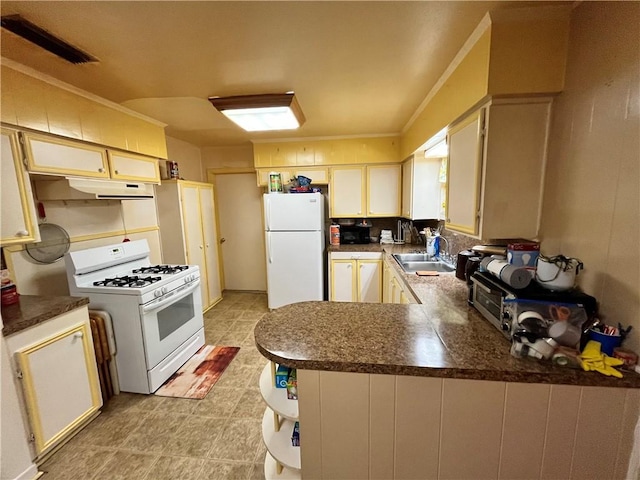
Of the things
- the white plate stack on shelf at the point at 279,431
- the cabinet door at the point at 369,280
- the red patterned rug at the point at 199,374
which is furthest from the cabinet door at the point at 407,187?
the red patterned rug at the point at 199,374

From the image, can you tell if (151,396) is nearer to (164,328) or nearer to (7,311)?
(164,328)

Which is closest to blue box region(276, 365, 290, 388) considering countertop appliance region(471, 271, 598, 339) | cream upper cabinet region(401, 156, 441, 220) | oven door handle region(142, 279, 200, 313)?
countertop appliance region(471, 271, 598, 339)

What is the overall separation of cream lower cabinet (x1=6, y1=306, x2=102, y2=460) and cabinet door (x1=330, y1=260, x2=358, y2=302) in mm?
2355

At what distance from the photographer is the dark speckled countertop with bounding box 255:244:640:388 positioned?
0.93 m

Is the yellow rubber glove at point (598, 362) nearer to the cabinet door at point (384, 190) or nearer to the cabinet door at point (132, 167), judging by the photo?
the cabinet door at point (384, 190)

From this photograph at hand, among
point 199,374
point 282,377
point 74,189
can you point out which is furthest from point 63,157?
point 282,377

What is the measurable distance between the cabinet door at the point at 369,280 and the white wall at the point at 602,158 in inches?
80.0

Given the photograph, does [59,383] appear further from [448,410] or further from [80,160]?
[448,410]

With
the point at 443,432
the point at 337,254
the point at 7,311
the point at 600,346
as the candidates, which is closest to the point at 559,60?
the point at 600,346

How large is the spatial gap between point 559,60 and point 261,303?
378 centimetres

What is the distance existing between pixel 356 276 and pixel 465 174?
1984 mm

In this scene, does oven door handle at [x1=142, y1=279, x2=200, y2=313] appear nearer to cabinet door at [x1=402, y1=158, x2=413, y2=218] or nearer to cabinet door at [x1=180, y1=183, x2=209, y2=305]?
cabinet door at [x1=180, y1=183, x2=209, y2=305]

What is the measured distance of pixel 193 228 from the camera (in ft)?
10.9

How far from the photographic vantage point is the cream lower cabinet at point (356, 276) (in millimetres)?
3215
